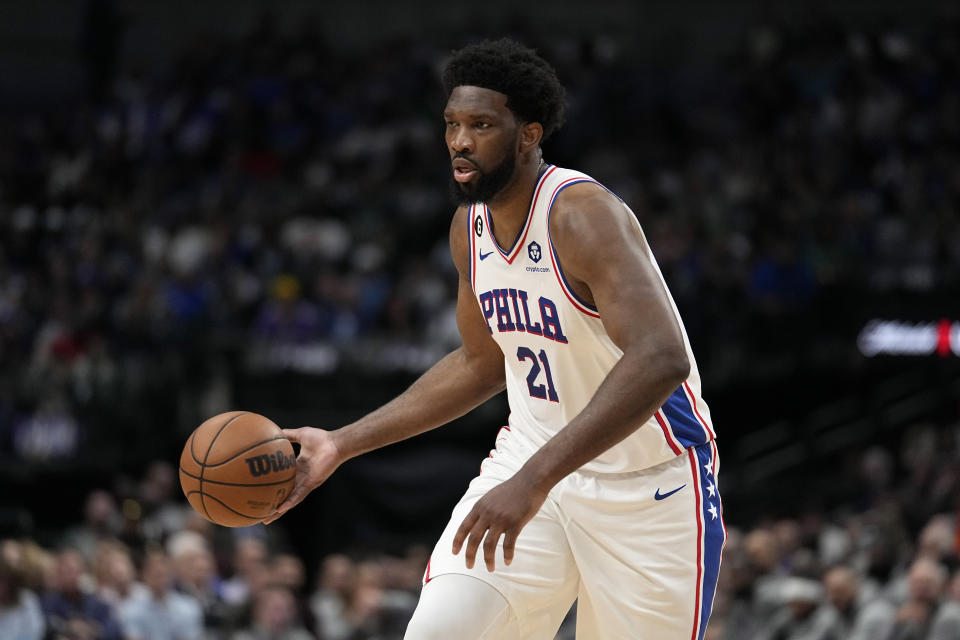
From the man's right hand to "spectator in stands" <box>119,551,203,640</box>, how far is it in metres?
5.29

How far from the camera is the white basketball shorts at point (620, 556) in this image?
4102 mm

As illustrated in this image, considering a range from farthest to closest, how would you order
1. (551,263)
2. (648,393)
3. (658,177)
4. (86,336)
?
(658,177) → (86,336) → (551,263) → (648,393)

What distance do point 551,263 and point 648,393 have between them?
62 cm

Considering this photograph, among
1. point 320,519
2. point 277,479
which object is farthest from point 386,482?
point 277,479

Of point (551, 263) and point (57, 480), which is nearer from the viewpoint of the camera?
point (551, 263)

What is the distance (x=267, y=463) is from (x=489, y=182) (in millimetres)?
1135

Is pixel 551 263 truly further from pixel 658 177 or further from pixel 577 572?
pixel 658 177

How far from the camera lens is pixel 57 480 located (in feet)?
43.3

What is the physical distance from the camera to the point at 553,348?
4.20 metres

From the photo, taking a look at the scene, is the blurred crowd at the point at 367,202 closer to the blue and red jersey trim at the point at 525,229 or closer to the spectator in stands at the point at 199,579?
the spectator in stands at the point at 199,579

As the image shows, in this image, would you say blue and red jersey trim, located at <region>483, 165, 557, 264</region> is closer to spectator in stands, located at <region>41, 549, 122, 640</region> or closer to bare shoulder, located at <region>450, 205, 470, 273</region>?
bare shoulder, located at <region>450, 205, 470, 273</region>

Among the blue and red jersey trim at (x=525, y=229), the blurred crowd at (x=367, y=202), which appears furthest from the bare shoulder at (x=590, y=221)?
the blurred crowd at (x=367, y=202)

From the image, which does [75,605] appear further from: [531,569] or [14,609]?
[531,569]

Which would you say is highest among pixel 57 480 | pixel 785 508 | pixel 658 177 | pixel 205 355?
pixel 658 177
